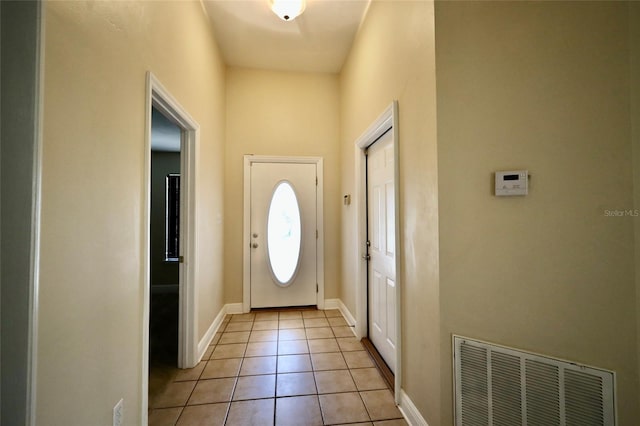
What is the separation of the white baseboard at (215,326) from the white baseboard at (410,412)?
164cm

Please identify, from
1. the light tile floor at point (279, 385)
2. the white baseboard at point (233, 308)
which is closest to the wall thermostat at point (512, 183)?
the light tile floor at point (279, 385)

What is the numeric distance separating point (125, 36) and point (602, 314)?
2.54 metres

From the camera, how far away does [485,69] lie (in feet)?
4.28

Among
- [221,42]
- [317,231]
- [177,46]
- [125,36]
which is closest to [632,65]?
[125,36]

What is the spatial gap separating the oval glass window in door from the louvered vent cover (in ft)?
7.74

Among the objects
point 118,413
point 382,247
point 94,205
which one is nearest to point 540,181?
point 382,247

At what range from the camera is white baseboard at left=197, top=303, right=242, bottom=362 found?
2.32 metres

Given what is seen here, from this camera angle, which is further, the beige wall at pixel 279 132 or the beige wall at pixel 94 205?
the beige wall at pixel 279 132

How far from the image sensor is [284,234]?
341 cm

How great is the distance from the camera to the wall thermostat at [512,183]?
1.23 meters

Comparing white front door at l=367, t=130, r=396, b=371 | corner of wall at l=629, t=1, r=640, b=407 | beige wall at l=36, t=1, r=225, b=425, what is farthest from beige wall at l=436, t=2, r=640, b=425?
beige wall at l=36, t=1, r=225, b=425

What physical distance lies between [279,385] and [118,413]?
1009mm

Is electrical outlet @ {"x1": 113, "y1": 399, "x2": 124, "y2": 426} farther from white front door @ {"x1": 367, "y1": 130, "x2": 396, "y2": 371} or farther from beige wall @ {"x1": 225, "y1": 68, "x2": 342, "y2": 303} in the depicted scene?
beige wall @ {"x1": 225, "y1": 68, "x2": 342, "y2": 303}

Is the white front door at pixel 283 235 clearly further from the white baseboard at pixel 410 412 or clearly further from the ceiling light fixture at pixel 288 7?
the white baseboard at pixel 410 412
